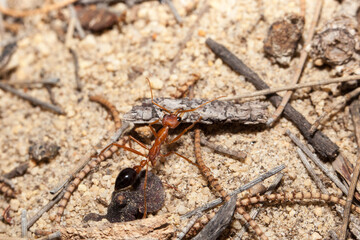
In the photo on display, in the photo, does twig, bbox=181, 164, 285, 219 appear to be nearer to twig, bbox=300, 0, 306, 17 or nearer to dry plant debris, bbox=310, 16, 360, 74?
dry plant debris, bbox=310, 16, 360, 74

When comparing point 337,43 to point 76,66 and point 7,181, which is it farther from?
point 7,181

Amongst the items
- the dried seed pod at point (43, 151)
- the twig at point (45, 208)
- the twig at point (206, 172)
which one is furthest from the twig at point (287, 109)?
the twig at point (45, 208)

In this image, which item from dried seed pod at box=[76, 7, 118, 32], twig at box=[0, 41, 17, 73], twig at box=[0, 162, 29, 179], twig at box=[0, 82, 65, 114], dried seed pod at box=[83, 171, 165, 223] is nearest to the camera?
dried seed pod at box=[83, 171, 165, 223]

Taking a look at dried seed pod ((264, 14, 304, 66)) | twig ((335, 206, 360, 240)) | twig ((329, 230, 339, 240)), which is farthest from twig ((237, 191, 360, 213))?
dried seed pod ((264, 14, 304, 66))

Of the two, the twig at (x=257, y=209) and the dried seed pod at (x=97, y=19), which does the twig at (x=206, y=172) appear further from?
the dried seed pod at (x=97, y=19)

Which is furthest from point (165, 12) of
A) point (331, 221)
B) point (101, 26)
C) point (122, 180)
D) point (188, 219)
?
point (331, 221)

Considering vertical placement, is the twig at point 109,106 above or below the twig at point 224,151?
above
